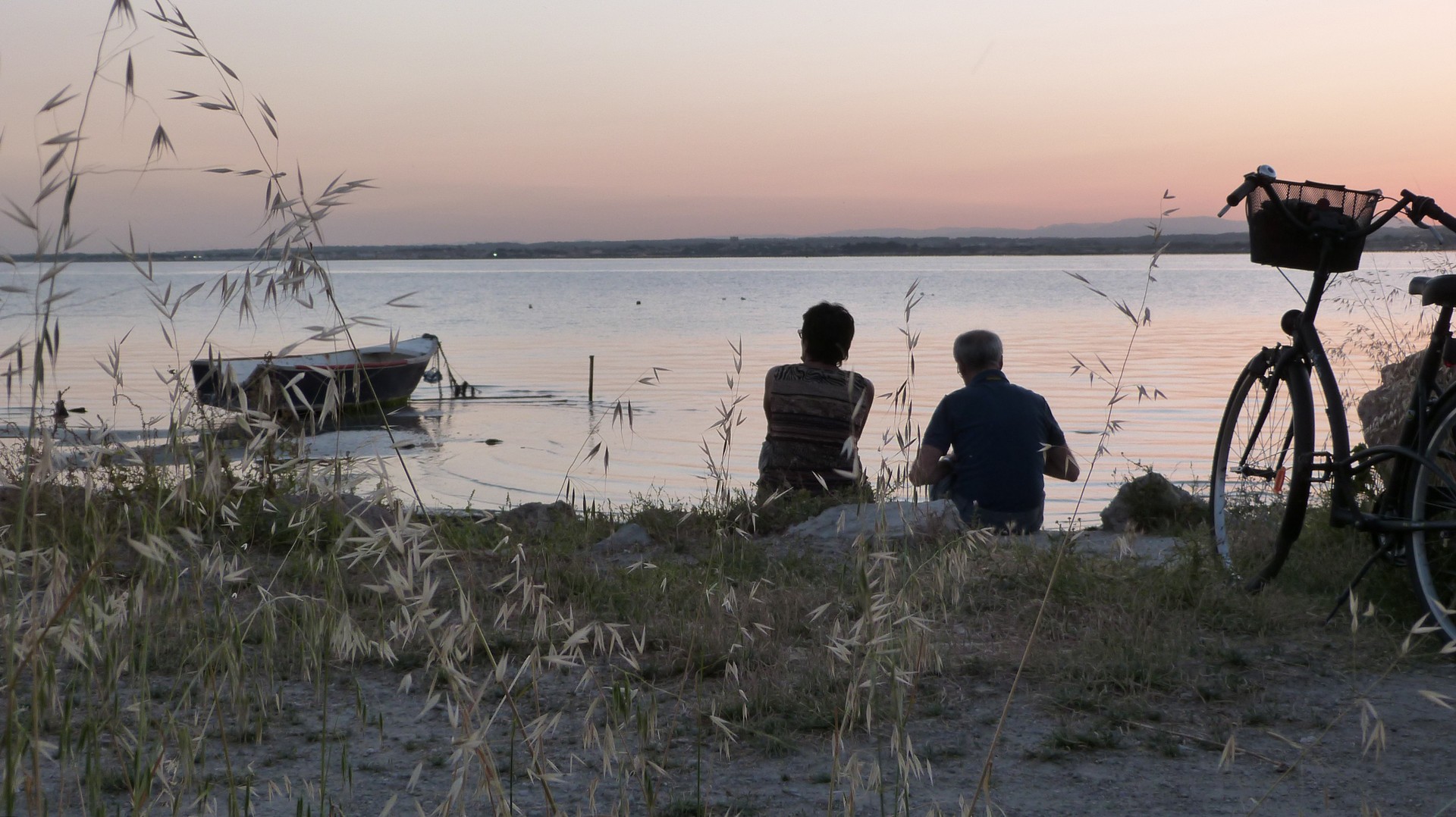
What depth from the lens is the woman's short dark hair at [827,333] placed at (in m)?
6.25

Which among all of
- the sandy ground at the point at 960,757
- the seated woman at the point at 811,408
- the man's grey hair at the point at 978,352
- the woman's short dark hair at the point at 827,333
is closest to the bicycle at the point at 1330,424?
the sandy ground at the point at 960,757

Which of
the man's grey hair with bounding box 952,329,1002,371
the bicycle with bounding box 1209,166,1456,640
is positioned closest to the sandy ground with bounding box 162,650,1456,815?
the bicycle with bounding box 1209,166,1456,640

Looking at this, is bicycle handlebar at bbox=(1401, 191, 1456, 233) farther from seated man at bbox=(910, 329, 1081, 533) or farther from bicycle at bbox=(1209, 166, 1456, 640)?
seated man at bbox=(910, 329, 1081, 533)

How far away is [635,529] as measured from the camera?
5699 millimetres

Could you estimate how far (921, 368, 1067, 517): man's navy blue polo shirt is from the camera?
559cm

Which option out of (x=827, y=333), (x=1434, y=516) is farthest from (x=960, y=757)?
(x=827, y=333)

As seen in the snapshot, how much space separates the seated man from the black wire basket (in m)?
1.67

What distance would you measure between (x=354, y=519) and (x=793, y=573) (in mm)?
3146

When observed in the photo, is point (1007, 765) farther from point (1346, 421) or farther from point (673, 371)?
point (673, 371)

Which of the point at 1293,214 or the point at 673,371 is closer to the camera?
the point at 1293,214

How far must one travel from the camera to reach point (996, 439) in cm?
561

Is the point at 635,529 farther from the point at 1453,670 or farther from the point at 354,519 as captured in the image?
the point at 354,519

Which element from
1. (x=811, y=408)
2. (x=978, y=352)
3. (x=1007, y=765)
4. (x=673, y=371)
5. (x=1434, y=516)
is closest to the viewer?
(x=1007, y=765)

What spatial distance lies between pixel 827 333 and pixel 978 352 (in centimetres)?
92
